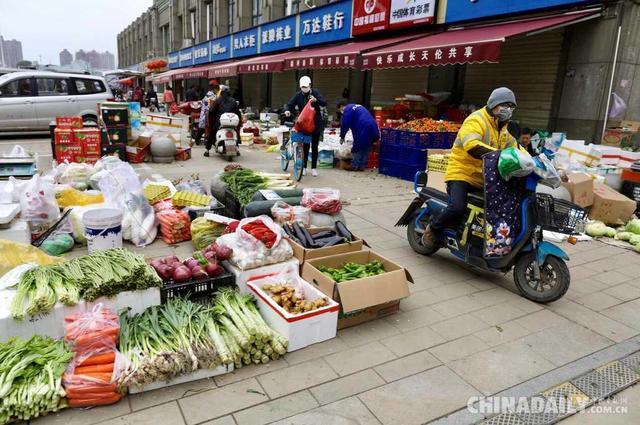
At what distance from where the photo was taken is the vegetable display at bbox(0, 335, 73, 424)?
2633mm

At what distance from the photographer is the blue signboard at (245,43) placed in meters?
24.5

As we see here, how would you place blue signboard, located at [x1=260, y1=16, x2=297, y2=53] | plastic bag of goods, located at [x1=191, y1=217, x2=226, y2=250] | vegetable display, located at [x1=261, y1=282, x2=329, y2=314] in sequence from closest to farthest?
vegetable display, located at [x1=261, y1=282, x2=329, y2=314], plastic bag of goods, located at [x1=191, y1=217, x2=226, y2=250], blue signboard, located at [x1=260, y1=16, x2=297, y2=53]

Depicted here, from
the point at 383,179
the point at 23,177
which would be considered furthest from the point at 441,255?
the point at 23,177

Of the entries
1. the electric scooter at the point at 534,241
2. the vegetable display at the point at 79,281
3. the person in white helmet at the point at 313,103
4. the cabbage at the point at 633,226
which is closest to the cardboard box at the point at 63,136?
the person in white helmet at the point at 313,103

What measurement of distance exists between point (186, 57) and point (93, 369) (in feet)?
121

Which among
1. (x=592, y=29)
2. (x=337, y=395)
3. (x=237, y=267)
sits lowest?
(x=337, y=395)

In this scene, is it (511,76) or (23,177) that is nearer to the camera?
(23,177)

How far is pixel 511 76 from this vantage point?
11.5 meters

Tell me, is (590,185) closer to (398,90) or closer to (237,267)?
(237,267)

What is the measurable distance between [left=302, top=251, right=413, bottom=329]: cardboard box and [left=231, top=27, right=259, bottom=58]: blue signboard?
74.2 ft

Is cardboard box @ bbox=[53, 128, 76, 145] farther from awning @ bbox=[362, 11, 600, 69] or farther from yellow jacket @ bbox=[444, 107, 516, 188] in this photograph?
yellow jacket @ bbox=[444, 107, 516, 188]

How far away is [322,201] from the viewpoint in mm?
5359

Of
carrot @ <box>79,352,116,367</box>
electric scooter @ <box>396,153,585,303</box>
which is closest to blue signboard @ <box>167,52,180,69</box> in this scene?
electric scooter @ <box>396,153,585,303</box>

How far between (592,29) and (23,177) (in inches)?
428
